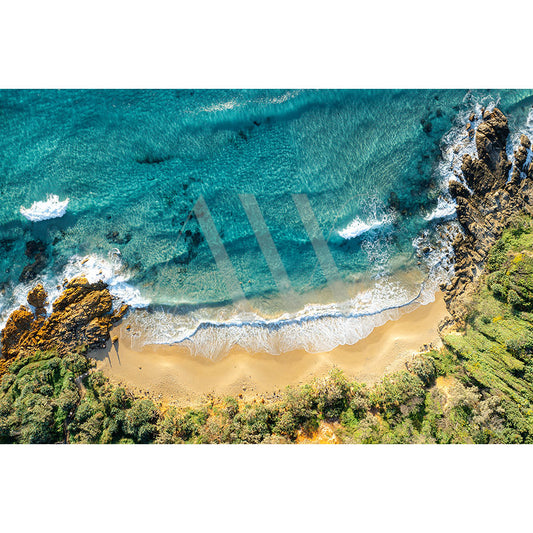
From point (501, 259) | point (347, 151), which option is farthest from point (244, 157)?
point (501, 259)

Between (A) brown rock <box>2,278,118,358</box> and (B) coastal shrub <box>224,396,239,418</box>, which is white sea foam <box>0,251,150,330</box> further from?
(B) coastal shrub <box>224,396,239,418</box>

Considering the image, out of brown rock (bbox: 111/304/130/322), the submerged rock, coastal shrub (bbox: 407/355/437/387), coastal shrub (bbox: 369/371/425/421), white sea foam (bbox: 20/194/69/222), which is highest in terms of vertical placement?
white sea foam (bbox: 20/194/69/222)

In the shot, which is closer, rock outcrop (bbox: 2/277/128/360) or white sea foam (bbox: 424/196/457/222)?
rock outcrop (bbox: 2/277/128/360)

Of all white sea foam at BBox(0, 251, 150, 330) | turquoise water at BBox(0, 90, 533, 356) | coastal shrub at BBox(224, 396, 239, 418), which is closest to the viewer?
coastal shrub at BBox(224, 396, 239, 418)

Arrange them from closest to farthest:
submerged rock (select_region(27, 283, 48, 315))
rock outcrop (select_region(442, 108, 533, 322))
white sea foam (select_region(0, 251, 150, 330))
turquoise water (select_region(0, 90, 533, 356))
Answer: rock outcrop (select_region(442, 108, 533, 322)) → turquoise water (select_region(0, 90, 533, 356)) → submerged rock (select_region(27, 283, 48, 315)) → white sea foam (select_region(0, 251, 150, 330))

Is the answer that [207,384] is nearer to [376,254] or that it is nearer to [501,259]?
[376,254]

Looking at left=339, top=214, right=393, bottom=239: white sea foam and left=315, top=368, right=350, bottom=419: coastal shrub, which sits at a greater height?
left=339, top=214, right=393, bottom=239: white sea foam

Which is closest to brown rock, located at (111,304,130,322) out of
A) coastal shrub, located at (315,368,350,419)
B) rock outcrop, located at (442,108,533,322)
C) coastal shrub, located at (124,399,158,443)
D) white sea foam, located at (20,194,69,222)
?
coastal shrub, located at (124,399,158,443)
